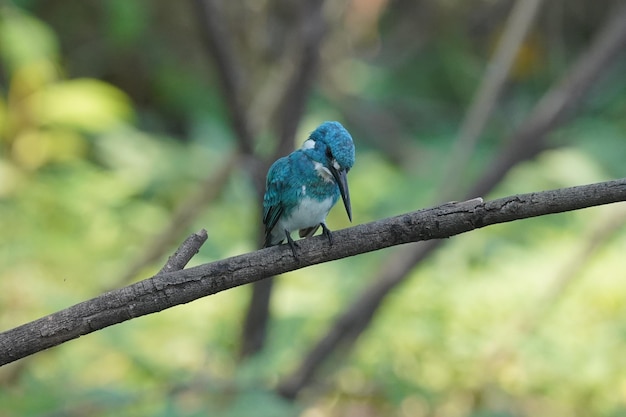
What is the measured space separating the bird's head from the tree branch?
1.64 ft

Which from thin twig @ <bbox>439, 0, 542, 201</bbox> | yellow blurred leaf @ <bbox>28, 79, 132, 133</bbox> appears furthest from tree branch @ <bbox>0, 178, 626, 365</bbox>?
yellow blurred leaf @ <bbox>28, 79, 132, 133</bbox>

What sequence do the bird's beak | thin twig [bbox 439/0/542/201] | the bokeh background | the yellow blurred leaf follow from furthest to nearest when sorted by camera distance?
the yellow blurred leaf
thin twig [bbox 439/0/542/201]
the bokeh background
the bird's beak

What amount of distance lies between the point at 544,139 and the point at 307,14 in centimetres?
118

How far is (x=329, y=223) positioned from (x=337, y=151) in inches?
94.0

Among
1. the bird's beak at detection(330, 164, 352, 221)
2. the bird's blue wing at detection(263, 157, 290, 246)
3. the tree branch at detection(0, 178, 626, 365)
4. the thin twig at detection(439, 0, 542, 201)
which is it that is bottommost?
the tree branch at detection(0, 178, 626, 365)

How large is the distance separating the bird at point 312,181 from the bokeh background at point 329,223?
83 centimetres

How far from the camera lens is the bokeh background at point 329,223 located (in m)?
3.32

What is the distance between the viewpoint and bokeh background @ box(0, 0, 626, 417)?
10.9 feet

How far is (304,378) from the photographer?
357cm

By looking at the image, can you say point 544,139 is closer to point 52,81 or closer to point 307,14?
point 307,14

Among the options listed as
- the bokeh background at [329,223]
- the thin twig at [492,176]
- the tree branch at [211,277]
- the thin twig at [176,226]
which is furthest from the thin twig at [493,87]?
the tree branch at [211,277]

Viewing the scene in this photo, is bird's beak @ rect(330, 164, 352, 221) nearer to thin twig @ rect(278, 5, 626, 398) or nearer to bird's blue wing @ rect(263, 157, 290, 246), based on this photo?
bird's blue wing @ rect(263, 157, 290, 246)

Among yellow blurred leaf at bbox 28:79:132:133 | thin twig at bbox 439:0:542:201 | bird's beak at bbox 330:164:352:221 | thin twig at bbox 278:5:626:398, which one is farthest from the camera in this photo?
yellow blurred leaf at bbox 28:79:132:133

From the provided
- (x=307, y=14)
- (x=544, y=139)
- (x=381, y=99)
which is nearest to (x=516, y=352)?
(x=544, y=139)
